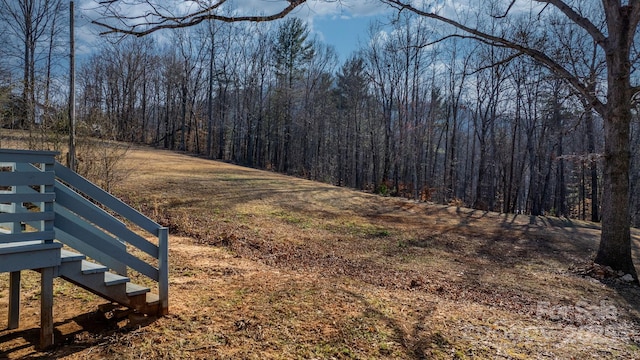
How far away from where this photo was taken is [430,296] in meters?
5.25

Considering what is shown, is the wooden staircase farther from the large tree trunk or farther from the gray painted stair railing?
the large tree trunk

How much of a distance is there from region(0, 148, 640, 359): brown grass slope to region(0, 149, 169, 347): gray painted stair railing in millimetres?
313

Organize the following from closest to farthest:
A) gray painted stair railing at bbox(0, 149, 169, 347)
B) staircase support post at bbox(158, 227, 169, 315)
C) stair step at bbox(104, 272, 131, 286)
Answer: gray painted stair railing at bbox(0, 149, 169, 347) → stair step at bbox(104, 272, 131, 286) → staircase support post at bbox(158, 227, 169, 315)

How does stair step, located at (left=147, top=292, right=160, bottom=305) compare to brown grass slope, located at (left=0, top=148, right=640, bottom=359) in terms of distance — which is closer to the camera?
brown grass slope, located at (left=0, top=148, right=640, bottom=359)

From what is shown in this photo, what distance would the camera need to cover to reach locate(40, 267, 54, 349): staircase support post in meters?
2.99

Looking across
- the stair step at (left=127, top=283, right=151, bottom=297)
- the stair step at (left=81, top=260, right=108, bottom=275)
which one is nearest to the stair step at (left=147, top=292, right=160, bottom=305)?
the stair step at (left=127, top=283, right=151, bottom=297)

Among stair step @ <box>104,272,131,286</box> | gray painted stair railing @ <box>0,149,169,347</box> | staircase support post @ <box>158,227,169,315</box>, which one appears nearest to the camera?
gray painted stair railing @ <box>0,149,169,347</box>

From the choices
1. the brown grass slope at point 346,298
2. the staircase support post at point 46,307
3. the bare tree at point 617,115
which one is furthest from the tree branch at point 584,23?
the staircase support post at point 46,307

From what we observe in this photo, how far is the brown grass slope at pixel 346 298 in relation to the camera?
10.8ft

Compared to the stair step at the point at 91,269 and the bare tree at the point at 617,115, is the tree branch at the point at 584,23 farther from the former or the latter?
the stair step at the point at 91,269

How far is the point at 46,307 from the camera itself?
3.00 m

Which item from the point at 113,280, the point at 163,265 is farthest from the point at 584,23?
the point at 113,280

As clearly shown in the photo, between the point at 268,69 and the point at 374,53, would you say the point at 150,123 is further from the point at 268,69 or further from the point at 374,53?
the point at 374,53

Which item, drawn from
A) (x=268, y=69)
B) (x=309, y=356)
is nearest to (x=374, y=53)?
(x=268, y=69)
